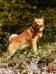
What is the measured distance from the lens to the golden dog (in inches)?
271

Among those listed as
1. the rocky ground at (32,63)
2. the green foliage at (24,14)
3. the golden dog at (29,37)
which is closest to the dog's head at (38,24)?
the golden dog at (29,37)

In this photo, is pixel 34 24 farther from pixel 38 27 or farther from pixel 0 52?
pixel 0 52

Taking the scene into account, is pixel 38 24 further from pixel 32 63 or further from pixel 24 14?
pixel 24 14

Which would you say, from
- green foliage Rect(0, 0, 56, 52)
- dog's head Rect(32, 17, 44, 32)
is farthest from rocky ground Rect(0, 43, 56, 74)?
green foliage Rect(0, 0, 56, 52)

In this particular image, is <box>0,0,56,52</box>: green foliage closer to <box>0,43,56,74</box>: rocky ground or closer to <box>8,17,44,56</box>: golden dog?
<box>8,17,44,56</box>: golden dog

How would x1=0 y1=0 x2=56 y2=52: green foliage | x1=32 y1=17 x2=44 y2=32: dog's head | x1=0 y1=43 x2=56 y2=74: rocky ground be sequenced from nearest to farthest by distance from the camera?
x1=0 y1=43 x2=56 y2=74: rocky ground, x1=32 y1=17 x2=44 y2=32: dog's head, x1=0 y1=0 x2=56 y2=52: green foliage

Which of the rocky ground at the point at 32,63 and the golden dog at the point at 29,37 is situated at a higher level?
the golden dog at the point at 29,37

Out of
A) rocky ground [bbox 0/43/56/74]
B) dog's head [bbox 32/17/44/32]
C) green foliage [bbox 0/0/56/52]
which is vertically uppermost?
dog's head [bbox 32/17/44/32]

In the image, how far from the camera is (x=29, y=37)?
7117mm

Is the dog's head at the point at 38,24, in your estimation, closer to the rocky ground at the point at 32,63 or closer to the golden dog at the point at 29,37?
the golden dog at the point at 29,37

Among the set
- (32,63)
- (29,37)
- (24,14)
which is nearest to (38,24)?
(29,37)

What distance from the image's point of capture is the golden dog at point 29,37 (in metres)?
6.88

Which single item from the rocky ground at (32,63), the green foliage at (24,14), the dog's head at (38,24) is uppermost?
the dog's head at (38,24)

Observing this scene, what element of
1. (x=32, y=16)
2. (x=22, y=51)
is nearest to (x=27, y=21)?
(x=32, y=16)
